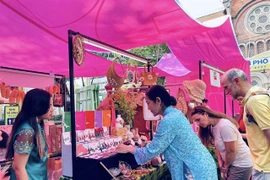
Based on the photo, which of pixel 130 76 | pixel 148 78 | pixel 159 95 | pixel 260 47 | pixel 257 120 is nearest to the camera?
pixel 257 120

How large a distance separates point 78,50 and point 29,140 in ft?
2.72

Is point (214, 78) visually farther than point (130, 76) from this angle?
Yes

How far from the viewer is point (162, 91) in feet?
6.18

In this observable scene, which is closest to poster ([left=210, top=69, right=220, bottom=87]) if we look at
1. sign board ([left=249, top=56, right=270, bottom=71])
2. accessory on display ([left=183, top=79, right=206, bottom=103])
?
accessory on display ([left=183, top=79, right=206, bottom=103])

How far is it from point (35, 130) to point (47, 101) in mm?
193

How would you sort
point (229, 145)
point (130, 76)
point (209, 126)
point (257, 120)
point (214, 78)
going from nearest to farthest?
point (257, 120) → point (229, 145) → point (209, 126) → point (130, 76) → point (214, 78)

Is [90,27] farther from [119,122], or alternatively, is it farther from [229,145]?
[229,145]

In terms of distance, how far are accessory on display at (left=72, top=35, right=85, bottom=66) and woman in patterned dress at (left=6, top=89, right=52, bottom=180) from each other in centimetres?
51

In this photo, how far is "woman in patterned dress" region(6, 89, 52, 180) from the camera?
4.88 ft

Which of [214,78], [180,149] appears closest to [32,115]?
[180,149]

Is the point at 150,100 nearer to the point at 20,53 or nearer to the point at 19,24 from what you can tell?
the point at 19,24

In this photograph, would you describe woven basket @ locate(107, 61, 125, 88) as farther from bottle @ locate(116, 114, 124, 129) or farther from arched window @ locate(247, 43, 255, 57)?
arched window @ locate(247, 43, 255, 57)

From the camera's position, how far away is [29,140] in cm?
152

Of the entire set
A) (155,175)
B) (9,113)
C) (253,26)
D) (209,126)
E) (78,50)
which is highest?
(253,26)
